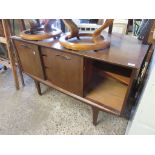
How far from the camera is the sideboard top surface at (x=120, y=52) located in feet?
2.69

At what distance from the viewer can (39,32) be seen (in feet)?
4.11

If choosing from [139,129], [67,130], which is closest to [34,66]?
[67,130]

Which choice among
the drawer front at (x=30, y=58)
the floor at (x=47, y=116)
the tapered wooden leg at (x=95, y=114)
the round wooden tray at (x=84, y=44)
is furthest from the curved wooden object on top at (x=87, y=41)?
the floor at (x=47, y=116)

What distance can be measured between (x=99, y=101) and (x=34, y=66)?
642 millimetres

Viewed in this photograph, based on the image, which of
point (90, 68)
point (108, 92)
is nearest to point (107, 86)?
point (108, 92)

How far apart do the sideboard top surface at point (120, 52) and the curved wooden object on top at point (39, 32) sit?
4 cm

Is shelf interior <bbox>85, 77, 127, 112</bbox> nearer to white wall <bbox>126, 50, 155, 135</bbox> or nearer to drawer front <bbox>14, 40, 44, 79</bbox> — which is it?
white wall <bbox>126, 50, 155, 135</bbox>

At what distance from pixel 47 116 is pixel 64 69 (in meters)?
0.58

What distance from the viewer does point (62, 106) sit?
59.5 inches

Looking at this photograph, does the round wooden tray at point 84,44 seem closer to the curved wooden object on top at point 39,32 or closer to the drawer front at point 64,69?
the drawer front at point 64,69

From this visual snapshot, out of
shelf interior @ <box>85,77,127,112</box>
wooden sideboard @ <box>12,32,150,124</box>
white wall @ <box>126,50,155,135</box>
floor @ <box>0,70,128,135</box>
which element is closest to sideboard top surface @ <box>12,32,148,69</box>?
wooden sideboard @ <box>12,32,150,124</box>

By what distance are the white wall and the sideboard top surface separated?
110mm

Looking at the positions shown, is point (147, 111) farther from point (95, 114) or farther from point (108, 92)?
point (95, 114)
